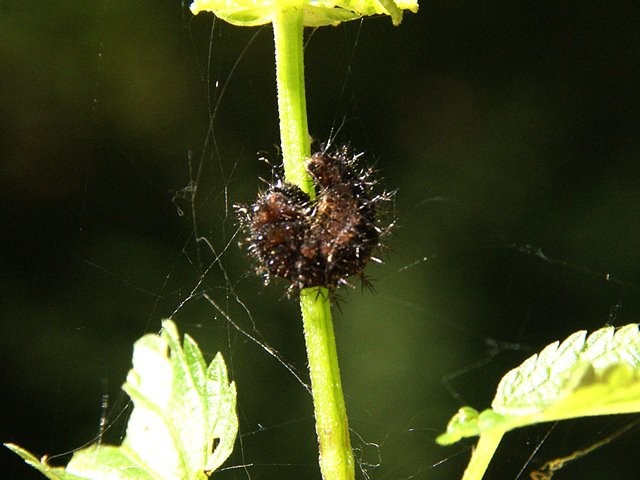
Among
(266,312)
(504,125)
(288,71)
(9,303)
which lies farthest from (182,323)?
(288,71)

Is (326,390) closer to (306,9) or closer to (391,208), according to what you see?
(306,9)

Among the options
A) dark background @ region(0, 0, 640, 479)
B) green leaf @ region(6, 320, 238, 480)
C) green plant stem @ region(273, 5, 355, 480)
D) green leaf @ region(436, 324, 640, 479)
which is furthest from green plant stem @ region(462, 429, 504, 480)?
dark background @ region(0, 0, 640, 479)

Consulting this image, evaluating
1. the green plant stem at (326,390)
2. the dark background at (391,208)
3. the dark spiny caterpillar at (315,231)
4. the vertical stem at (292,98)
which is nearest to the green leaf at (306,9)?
the vertical stem at (292,98)

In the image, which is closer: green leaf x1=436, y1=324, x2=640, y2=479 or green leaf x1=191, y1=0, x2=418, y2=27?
green leaf x1=436, y1=324, x2=640, y2=479

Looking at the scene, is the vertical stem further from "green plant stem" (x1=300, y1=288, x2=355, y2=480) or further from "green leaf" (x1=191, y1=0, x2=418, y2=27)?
"green plant stem" (x1=300, y1=288, x2=355, y2=480)

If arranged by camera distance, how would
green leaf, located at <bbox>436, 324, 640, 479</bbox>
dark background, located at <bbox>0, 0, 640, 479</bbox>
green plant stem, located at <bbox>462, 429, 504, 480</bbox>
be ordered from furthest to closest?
dark background, located at <bbox>0, 0, 640, 479</bbox> → green plant stem, located at <bbox>462, 429, 504, 480</bbox> → green leaf, located at <bbox>436, 324, 640, 479</bbox>

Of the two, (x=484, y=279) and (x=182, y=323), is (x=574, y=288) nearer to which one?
(x=484, y=279)
